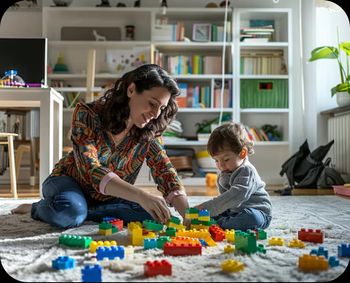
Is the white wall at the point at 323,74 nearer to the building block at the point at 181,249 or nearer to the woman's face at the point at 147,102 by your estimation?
the woman's face at the point at 147,102

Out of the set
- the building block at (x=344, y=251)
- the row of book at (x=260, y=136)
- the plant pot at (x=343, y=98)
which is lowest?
the building block at (x=344, y=251)

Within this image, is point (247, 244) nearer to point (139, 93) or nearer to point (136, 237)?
point (136, 237)

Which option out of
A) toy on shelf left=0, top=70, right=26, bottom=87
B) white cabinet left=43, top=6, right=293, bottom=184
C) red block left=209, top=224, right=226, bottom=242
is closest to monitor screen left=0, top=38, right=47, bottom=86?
→ toy on shelf left=0, top=70, right=26, bottom=87

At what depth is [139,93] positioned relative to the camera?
1.49 metres

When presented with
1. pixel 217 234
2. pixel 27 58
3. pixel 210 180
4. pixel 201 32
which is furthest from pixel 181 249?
pixel 201 32

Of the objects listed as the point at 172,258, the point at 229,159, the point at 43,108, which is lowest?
the point at 172,258

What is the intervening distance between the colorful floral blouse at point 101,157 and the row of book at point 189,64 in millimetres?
2779

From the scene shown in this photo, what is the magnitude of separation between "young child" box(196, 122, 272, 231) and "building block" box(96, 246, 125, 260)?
475mm

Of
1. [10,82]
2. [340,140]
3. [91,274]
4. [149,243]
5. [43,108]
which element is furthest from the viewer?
[340,140]

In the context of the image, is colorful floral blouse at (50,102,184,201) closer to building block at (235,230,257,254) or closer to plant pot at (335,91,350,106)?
building block at (235,230,257,254)

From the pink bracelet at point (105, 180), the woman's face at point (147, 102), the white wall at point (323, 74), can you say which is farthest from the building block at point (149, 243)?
the white wall at point (323, 74)

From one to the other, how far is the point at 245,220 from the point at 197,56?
3136 mm

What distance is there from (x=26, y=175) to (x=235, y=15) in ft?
8.18

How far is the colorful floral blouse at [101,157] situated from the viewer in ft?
4.79
